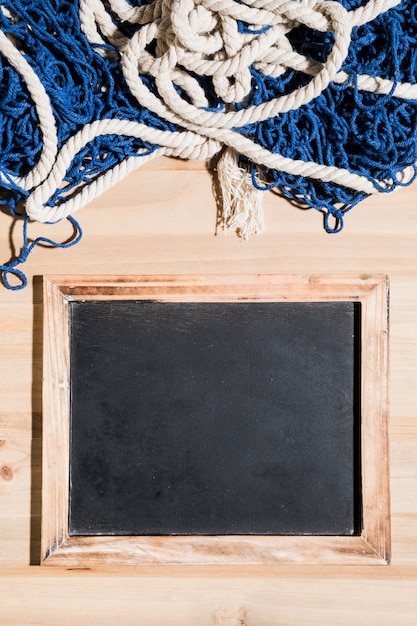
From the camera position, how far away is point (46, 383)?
0.72 m

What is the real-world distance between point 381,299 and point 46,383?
45cm

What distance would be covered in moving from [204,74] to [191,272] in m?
0.24

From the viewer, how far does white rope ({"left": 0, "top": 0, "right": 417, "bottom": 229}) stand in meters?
0.64

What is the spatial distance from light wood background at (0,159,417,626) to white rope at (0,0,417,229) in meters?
0.04

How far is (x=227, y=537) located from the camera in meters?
0.72

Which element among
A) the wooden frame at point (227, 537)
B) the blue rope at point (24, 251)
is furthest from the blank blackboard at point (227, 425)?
the blue rope at point (24, 251)

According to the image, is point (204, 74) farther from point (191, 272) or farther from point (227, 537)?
point (227, 537)

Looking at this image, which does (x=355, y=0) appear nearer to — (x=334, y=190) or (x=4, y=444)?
(x=334, y=190)

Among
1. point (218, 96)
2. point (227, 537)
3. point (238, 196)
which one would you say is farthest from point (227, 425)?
point (218, 96)

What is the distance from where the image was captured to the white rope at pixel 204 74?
0.64 m

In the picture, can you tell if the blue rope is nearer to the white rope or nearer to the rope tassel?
the white rope

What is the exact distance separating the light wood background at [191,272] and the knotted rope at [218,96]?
4 centimetres

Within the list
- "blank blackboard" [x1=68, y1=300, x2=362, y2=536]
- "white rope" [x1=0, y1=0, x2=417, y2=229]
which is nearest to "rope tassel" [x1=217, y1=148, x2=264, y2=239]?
"white rope" [x1=0, y1=0, x2=417, y2=229]

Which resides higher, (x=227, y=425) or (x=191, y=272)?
(x=191, y=272)
